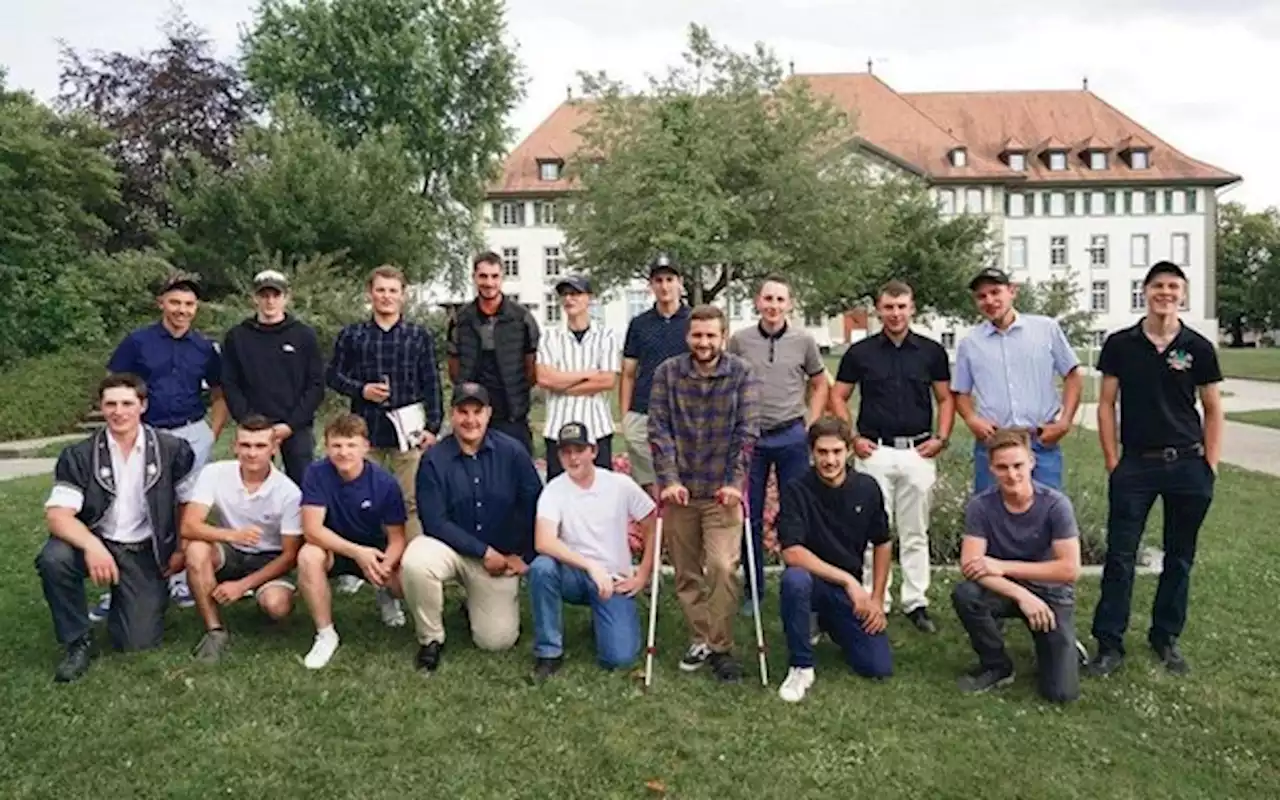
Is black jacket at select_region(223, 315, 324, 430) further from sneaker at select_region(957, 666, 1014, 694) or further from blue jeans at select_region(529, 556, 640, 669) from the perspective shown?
sneaker at select_region(957, 666, 1014, 694)

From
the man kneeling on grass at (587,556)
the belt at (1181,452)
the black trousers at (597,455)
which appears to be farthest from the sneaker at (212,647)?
the belt at (1181,452)

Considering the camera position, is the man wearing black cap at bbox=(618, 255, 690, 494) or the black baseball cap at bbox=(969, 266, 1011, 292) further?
the man wearing black cap at bbox=(618, 255, 690, 494)

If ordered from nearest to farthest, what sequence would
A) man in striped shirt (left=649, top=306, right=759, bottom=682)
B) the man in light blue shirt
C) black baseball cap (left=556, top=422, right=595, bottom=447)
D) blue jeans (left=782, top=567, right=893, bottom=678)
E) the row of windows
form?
1. blue jeans (left=782, top=567, right=893, bottom=678)
2. man in striped shirt (left=649, top=306, right=759, bottom=682)
3. black baseball cap (left=556, top=422, right=595, bottom=447)
4. the man in light blue shirt
5. the row of windows

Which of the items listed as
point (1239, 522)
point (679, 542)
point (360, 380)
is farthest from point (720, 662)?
point (1239, 522)

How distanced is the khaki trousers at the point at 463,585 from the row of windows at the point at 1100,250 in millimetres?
58114

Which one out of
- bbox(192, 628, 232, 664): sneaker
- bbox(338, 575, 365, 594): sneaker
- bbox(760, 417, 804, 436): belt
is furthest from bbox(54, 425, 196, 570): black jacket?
bbox(760, 417, 804, 436): belt

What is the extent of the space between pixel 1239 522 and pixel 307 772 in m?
7.80

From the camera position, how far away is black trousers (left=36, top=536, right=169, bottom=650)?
16.0 feet

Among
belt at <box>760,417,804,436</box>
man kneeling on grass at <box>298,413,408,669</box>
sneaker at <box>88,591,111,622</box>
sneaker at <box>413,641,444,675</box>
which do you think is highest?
belt at <box>760,417,804,436</box>

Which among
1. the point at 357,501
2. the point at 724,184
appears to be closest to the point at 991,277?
the point at 357,501

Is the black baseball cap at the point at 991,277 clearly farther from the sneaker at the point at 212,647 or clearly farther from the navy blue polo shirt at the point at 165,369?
the navy blue polo shirt at the point at 165,369

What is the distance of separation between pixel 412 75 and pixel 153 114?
8.47 m

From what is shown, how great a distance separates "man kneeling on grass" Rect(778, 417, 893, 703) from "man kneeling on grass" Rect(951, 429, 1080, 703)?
0.39 meters

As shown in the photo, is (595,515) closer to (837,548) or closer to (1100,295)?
(837,548)
